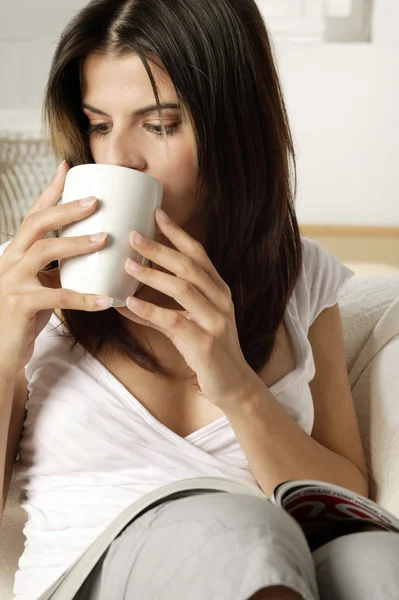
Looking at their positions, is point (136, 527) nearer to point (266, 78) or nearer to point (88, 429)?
point (88, 429)

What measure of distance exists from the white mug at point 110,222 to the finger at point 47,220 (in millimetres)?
12

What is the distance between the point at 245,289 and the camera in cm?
116

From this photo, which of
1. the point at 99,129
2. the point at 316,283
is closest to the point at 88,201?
the point at 99,129

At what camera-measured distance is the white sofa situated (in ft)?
3.68

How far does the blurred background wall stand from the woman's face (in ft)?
5.75

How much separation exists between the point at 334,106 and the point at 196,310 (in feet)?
6.56

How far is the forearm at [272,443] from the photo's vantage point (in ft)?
3.12

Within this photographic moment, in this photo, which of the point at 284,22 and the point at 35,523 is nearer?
the point at 35,523

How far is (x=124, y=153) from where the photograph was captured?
92 centimetres

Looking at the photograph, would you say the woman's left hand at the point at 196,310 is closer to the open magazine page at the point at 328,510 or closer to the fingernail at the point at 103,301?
the fingernail at the point at 103,301

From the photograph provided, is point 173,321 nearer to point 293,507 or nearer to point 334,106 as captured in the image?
point 293,507

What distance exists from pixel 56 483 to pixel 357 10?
2.15 m

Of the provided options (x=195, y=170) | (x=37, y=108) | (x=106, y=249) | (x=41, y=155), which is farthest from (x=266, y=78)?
(x=37, y=108)

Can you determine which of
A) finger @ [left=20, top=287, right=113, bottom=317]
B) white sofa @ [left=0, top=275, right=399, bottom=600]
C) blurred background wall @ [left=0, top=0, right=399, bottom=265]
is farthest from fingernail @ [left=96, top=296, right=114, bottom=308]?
blurred background wall @ [left=0, top=0, right=399, bottom=265]
